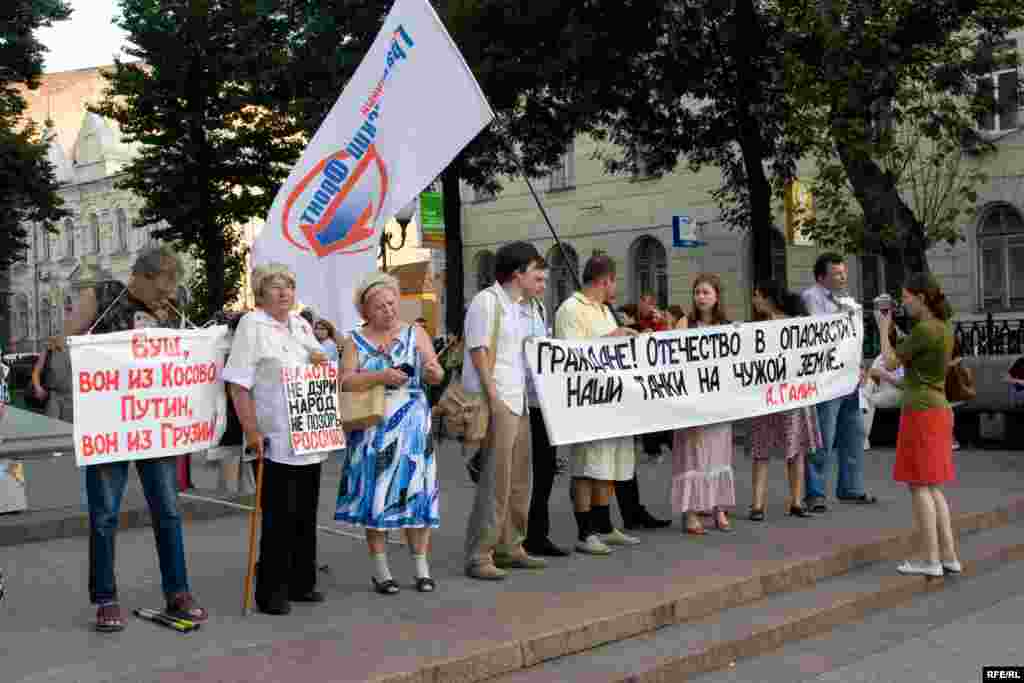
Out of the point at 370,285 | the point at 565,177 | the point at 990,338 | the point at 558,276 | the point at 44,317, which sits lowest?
the point at 990,338

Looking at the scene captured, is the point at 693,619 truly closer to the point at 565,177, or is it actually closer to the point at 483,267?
the point at 565,177

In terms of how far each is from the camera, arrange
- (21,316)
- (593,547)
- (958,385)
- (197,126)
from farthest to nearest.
Result: (21,316), (197,126), (593,547), (958,385)

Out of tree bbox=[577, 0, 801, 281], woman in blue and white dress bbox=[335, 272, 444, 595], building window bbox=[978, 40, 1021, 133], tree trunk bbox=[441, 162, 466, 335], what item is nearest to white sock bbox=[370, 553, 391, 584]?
woman in blue and white dress bbox=[335, 272, 444, 595]

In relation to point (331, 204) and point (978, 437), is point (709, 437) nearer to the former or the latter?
point (331, 204)

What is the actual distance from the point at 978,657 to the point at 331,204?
14.6 ft

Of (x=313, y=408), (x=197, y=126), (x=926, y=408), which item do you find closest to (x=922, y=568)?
(x=926, y=408)

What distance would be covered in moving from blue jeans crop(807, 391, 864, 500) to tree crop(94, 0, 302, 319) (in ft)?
77.0

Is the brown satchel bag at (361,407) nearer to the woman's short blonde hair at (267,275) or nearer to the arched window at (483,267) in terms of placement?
the woman's short blonde hair at (267,275)

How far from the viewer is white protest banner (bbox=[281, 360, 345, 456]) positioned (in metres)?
7.17

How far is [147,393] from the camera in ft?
23.0

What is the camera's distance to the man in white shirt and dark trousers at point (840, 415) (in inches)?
432

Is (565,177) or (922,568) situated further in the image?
(565,177)

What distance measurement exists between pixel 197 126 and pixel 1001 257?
1917 centimetres

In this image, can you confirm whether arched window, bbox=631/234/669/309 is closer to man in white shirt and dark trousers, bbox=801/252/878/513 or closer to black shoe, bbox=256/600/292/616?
man in white shirt and dark trousers, bbox=801/252/878/513
